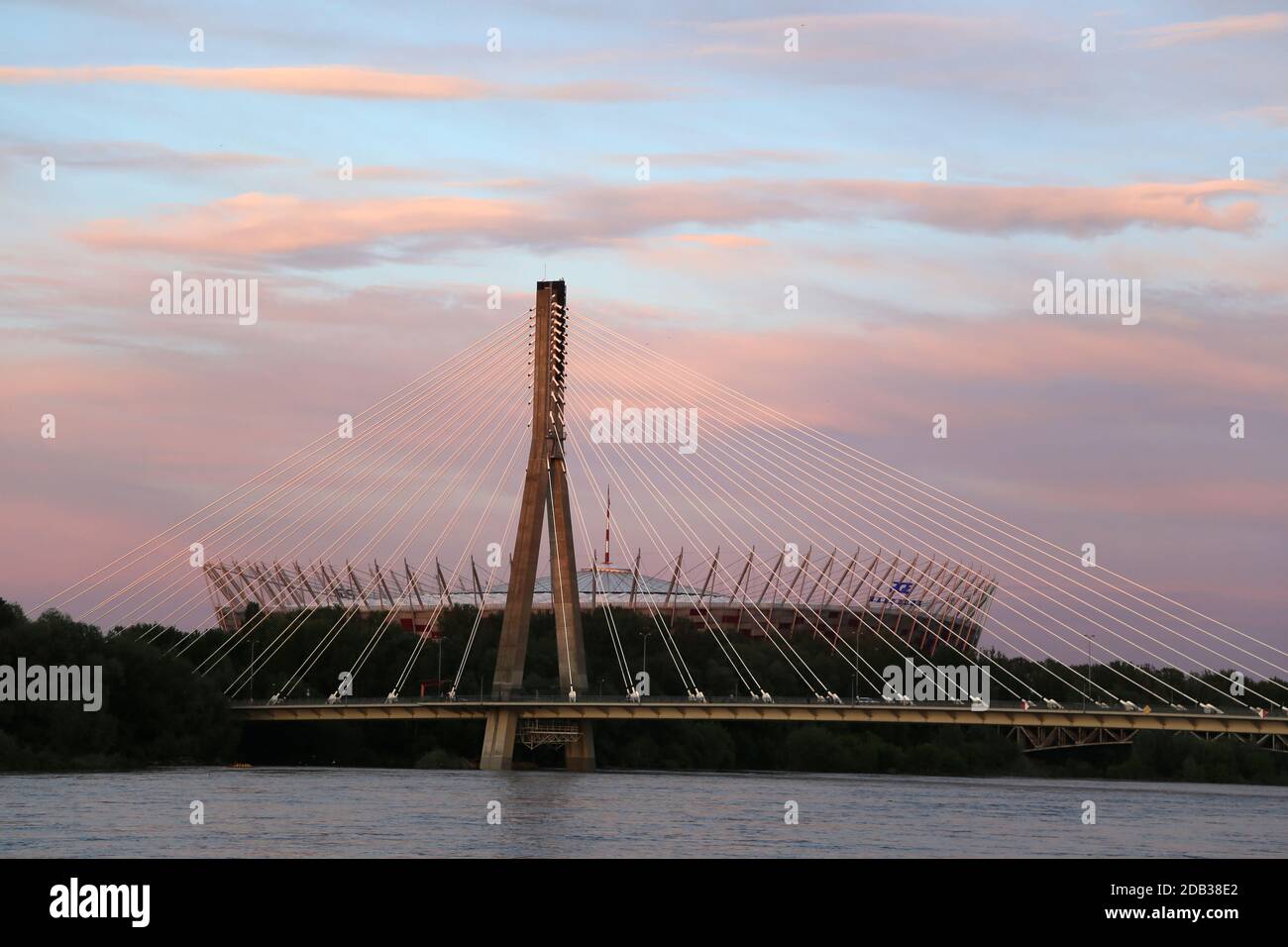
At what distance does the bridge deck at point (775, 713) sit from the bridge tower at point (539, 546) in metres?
1.38

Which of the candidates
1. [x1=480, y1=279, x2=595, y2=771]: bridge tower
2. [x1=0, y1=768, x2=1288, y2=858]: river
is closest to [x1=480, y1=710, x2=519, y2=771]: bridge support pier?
[x1=480, y1=279, x2=595, y2=771]: bridge tower

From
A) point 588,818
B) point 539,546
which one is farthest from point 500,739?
point 588,818

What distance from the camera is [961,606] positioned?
154m

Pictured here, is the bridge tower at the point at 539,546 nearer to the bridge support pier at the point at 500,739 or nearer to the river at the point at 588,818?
the bridge support pier at the point at 500,739

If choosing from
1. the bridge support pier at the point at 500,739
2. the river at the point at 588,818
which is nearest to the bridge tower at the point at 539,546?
the bridge support pier at the point at 500,739

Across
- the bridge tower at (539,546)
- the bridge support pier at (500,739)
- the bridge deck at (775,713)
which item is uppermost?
the bridge tower at (539,546)

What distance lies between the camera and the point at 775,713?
260 ft

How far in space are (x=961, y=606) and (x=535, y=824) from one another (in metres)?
108

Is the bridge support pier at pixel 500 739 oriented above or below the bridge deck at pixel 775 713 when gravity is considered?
below

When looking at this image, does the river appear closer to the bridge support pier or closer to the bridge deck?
the bridge deck

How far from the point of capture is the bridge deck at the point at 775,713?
230 feet

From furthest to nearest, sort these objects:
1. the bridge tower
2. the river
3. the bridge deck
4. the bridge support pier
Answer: the bridge support pier
the bridge tower
the bridge deck
the river

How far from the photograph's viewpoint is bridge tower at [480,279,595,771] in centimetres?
7969

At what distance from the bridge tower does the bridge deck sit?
1378 millimetres
